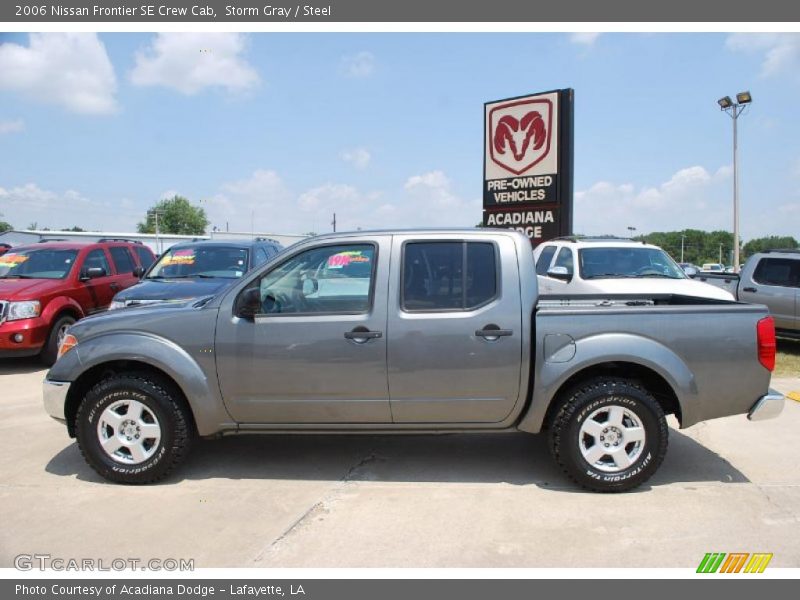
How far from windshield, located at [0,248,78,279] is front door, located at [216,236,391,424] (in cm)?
636

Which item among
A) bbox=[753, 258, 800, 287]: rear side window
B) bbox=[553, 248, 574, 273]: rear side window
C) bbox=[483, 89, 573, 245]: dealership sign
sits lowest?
bbox=[753, 258, 800, 287]: rear side window

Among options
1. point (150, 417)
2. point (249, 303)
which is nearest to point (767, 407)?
point (249, 303)

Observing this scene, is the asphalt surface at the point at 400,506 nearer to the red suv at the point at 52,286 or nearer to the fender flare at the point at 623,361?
the fender flare at the point at 623,361

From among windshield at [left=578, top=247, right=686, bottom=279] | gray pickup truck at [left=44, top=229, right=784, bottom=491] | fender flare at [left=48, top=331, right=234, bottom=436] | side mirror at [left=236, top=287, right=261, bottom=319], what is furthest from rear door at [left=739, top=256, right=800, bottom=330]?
fender flare at [left=48, top=331, right=234, bottom=436]

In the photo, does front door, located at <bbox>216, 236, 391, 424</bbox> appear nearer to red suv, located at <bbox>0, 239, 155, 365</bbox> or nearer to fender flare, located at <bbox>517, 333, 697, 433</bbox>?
fender flare, located at <bbox>517, 333, 697, 433</bbox>

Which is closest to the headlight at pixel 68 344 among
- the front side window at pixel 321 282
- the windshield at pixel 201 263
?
the front side window at pixel 321 282

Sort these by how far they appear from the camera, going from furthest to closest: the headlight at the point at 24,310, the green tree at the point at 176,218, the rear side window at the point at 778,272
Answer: the green tree at the point at 176,218
the rear side window at the point at 778,272
the headlight at the point at 24,310

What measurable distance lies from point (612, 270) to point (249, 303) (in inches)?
262

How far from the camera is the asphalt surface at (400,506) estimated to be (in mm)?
3369

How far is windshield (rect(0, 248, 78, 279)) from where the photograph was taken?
920 cm

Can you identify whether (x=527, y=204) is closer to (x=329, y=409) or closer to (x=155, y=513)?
(x=329, y=409)

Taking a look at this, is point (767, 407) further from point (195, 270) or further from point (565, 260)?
point (195, 270)

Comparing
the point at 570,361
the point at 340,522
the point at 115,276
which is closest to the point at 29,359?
the point at 115,276

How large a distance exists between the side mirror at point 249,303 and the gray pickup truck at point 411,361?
0.01m
